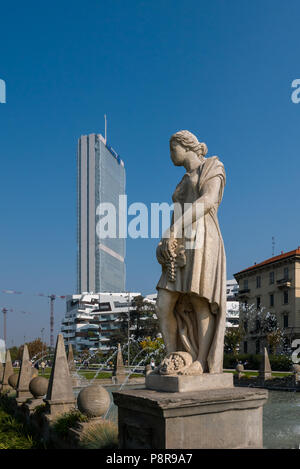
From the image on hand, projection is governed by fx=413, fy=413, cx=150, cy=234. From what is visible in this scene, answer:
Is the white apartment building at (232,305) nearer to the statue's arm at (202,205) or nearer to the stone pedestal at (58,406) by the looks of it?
the stone pedestal at (58,406)

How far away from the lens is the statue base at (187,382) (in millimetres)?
4164

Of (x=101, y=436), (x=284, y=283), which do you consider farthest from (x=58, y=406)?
(x=284, y=283)

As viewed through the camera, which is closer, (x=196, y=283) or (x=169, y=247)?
(x=196, y=283)

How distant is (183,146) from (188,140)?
0.32 feet

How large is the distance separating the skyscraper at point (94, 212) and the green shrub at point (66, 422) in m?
156

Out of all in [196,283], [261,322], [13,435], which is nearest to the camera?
[196,283]

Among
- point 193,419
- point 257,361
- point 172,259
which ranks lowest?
point 257,361

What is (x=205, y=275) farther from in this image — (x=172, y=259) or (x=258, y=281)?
(x=258, y=281)

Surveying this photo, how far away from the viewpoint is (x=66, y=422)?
742 cm

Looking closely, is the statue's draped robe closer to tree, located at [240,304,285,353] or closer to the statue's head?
the statue's head

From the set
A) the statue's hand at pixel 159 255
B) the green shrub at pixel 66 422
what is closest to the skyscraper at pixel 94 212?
the green shrub at pixel 66 422

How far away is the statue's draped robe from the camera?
4.55 meters
